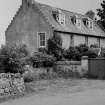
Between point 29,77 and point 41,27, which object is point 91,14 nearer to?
point 41,27

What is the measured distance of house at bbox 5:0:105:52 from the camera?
3881 centimetres

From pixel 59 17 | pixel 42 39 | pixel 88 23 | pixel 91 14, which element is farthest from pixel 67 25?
pixel 91 14

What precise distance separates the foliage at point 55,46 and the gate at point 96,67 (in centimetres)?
662

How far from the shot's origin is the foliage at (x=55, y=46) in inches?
1447

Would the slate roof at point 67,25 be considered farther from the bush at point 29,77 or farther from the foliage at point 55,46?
the bush at point 29,77

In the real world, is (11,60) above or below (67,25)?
below

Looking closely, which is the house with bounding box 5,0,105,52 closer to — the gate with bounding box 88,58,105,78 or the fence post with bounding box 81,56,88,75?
the fence post with bounding box 81,56,88,75

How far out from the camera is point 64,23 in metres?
41.6

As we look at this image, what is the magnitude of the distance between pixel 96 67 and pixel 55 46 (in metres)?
7.88

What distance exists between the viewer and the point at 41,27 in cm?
3894

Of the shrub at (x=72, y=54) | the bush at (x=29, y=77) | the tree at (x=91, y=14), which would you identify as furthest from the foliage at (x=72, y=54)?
the tree at (x=91, y=14)

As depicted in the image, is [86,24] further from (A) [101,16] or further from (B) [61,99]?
(B) [61,99]

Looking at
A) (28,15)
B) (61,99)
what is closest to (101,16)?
(28,15)

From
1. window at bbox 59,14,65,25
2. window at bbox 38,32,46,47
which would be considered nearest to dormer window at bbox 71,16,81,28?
window at bbox 59,14,65,25
